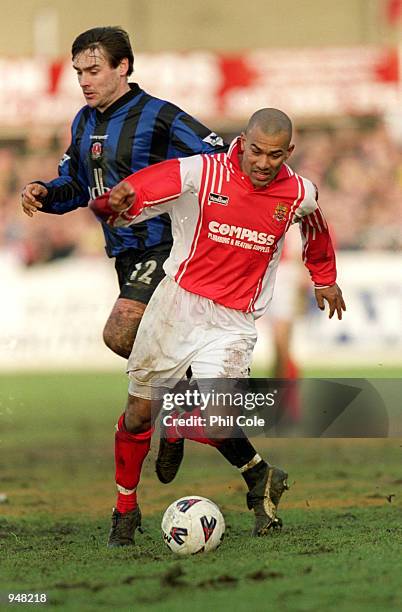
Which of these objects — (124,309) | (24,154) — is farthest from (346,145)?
(124,309)

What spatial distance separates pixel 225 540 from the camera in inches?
234

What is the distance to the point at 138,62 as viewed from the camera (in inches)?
1094

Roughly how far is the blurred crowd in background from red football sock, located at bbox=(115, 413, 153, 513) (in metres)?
17.8

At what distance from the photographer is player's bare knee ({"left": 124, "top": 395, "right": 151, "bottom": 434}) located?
6051mm

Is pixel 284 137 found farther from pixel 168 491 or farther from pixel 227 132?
pixel 227 132

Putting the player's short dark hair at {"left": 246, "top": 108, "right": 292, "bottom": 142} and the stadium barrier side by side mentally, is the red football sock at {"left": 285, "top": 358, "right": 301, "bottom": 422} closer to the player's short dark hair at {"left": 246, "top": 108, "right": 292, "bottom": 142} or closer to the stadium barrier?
the player's short dark hair at {"left": 246, "top": 108, "right": 292, "bottom": 142}

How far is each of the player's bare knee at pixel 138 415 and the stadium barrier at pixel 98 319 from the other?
49.2ft

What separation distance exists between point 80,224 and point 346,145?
6.21m

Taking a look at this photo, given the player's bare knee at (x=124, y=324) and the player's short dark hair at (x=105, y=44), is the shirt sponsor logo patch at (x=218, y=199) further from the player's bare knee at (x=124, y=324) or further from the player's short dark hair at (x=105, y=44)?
the player's short dark hair at (x=105, y=44)

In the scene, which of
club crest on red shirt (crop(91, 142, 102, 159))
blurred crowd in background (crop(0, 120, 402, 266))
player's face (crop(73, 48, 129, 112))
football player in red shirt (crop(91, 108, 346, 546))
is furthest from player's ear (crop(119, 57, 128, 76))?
blurred crowd in background (crop(0, 120, 402, 266))

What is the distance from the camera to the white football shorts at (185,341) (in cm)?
588

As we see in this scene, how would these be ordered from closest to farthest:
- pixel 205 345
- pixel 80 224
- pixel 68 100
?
pixel 205 345, pixel 80 224, pixel 68 100

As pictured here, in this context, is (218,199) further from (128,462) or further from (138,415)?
(128,462)

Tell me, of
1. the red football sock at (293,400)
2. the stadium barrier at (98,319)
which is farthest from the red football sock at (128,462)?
the stadium barrier at (98,319)
